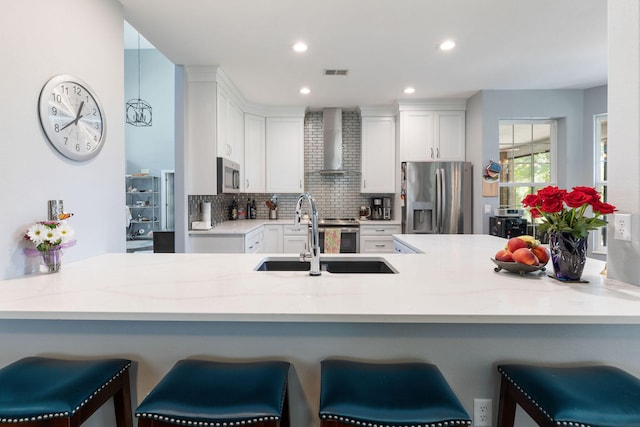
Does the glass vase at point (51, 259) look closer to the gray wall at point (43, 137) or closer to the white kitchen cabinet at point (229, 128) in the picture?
the gray wall at point (43, 137)

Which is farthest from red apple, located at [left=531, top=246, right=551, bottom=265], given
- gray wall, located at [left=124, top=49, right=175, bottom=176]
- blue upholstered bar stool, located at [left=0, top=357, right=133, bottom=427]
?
gray wall, located at [left=124, top=49, right=175, bottom=176]

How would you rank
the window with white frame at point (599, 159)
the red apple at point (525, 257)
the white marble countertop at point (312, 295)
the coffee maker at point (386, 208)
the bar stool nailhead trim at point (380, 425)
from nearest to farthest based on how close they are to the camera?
1. the bar stool nailhead trim at point (380, 425)
2. the white marble countertop at point (312, 295)
3. the red apple at point (525, 257)
4. the window with white frame at point (599, 159)
5. the coffee maker at point (386, 208)

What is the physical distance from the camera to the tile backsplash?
17.5 feet

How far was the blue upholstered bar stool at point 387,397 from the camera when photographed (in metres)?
0.93

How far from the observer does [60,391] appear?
3.34ft

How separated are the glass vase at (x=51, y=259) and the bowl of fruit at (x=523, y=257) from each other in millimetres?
2155

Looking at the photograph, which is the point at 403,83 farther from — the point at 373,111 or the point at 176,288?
the point at 176,288

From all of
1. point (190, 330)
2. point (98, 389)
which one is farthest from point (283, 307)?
point (98, 389)

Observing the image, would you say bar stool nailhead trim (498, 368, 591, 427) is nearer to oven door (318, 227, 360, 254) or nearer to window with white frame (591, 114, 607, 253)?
oven door (318, 227, 360, 254)

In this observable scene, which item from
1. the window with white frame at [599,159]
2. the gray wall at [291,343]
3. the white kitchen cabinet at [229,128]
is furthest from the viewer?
the window with white frame at [599,159]

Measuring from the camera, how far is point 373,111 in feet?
16.3

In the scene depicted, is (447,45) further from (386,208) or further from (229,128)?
(386,208)

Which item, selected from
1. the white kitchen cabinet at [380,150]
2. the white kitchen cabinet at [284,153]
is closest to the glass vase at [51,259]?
the white kitchen cabinet at [284,153]

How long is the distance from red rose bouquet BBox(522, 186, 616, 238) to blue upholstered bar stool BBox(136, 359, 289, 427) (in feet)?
4.09
